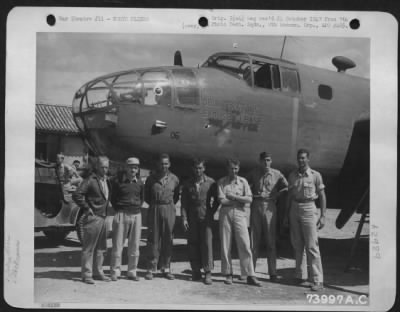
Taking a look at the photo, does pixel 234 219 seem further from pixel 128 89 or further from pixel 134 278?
pixel 128 89

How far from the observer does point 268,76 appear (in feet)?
23.4

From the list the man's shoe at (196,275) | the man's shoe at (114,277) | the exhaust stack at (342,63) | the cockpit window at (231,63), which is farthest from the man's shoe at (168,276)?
the exhaust stack at (342,63)

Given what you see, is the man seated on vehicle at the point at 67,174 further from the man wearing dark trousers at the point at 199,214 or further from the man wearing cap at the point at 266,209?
the man wearing cap at the point at 266,209

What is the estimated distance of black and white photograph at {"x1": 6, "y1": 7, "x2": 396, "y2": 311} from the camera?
661 centimetres

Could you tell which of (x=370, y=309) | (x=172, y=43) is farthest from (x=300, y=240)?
(x=172, y=43)

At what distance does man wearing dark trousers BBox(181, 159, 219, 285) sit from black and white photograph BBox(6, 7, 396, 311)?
0.02 meters

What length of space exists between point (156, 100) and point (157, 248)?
2.05 metres

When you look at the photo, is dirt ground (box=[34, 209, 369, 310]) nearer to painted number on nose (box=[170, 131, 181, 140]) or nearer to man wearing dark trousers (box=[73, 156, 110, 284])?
man wearing dark trousers (box=[73, 156, 110, 284])

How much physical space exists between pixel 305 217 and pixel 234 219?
3.20 ft

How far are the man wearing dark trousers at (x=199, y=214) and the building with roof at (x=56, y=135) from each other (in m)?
1.99

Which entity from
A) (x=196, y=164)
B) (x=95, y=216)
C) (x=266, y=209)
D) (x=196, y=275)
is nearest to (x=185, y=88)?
(x=196, y=164)

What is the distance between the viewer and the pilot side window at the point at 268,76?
7.08 metres

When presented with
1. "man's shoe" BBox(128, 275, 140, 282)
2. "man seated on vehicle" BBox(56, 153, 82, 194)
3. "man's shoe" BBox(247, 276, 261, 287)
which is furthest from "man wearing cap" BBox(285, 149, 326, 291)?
"man seated on vehicle" BBox(56, 153, 82, 194)

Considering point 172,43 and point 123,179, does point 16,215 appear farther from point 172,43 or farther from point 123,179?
point 172,43
